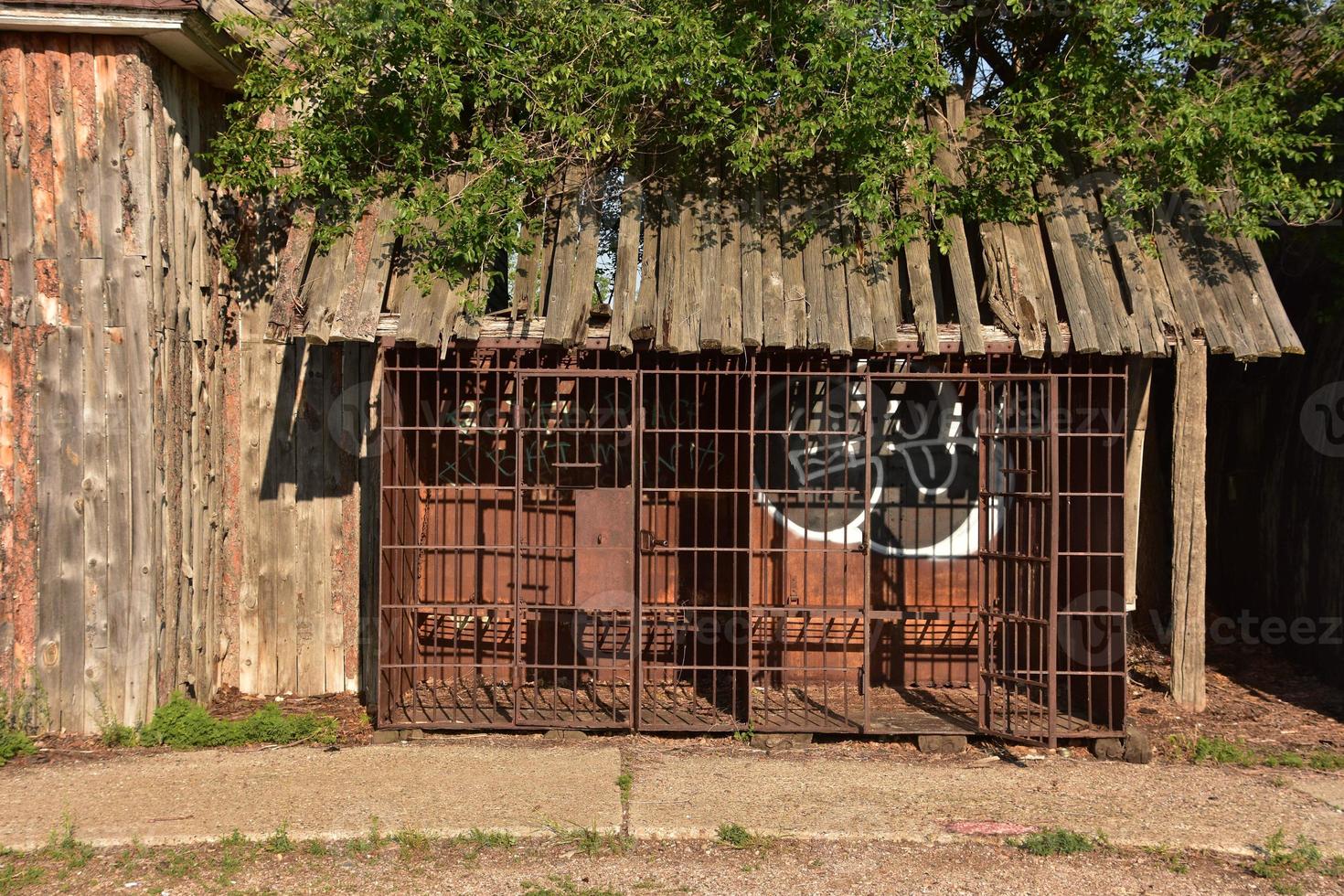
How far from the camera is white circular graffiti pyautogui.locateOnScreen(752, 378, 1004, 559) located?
27.8ft

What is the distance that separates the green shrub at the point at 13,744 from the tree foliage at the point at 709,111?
3.76 meters

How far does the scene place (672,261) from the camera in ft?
24.5

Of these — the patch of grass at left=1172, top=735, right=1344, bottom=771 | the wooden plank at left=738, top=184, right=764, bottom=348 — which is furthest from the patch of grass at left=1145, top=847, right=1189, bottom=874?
the wooden plank at left=738, top=184, right=764, bottom=348

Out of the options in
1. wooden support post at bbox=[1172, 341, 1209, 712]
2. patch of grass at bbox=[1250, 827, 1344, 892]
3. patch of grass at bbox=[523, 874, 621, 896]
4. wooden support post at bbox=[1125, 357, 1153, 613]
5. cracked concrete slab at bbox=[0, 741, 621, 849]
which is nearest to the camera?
patch of grass at bbox=[523, 874, 621, 896]

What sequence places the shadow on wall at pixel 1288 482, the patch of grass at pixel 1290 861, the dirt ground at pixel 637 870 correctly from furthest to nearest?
the shadow on wall at pixel 1288 482, the patch of grass at pixel 1290 861, the dirt ground at pixel 637 870

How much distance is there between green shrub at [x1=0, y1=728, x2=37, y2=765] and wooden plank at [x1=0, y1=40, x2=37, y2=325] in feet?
8.71

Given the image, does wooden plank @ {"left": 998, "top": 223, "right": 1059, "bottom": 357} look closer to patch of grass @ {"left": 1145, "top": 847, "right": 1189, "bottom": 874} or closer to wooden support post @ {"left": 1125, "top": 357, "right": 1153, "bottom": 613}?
wooden support post @ {"left": 1125, "top": 357, "right": 1153, "bottom": 613}

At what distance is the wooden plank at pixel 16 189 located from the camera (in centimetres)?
701

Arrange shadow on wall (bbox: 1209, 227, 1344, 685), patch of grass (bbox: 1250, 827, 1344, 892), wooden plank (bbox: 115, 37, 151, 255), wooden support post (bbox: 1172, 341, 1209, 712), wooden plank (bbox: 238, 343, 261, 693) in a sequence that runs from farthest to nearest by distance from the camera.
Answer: shadow on wall (bbox: 1209, 227, 1344, 685), wooden plank (bbox: 238, 343, 261, 693), wooden support post (bbox: 1172, 341, 1209, 712), wooden plank (bbox: 115, 37, 151, 255), patch of grass (bbox: 1250, 827, 1344, 892)

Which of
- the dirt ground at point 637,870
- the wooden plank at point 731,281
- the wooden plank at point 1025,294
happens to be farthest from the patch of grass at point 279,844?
the wooden plank at point 1025,294

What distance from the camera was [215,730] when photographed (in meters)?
7.27

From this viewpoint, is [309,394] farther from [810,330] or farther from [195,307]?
[810,330]

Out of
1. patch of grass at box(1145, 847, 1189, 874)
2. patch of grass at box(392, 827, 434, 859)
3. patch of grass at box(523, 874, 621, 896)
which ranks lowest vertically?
patch of grass at box(1145, 847, 1189, 874)

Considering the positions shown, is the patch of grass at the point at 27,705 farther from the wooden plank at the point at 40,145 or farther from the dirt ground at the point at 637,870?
the wooden plank at the point at 40,145
